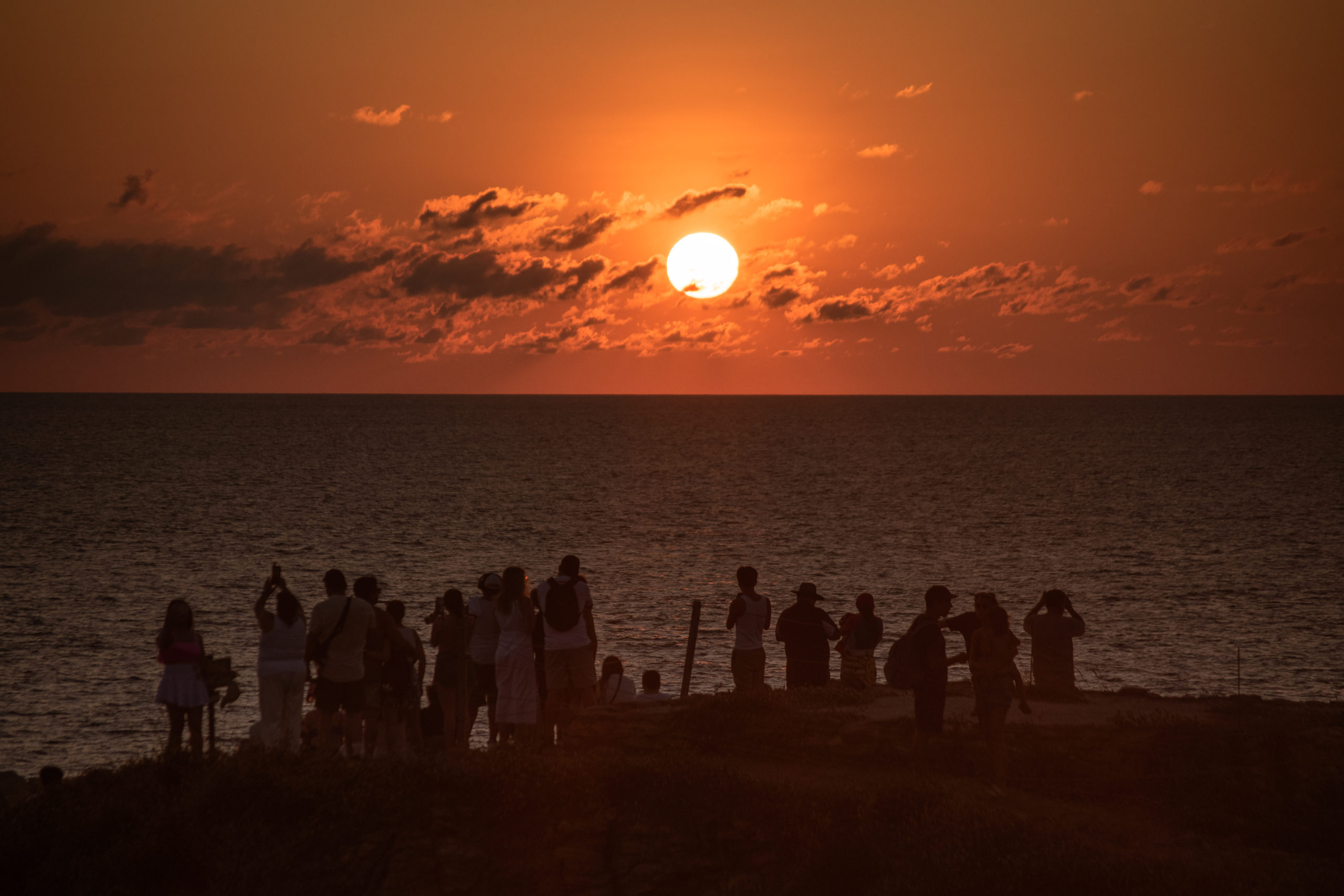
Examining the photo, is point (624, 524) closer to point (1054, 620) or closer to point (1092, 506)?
point (1092, 506)

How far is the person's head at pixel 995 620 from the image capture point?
10.9 meters

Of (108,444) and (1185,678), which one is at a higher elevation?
(108,444)

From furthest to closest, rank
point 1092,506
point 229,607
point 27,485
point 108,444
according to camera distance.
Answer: point 108,444 < point 27,485 < point 1092,506 < point 229,607

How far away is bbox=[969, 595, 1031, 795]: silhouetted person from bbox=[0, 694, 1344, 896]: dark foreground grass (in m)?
0.62

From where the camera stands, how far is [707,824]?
10828 mm

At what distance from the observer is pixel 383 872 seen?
10.2 meters

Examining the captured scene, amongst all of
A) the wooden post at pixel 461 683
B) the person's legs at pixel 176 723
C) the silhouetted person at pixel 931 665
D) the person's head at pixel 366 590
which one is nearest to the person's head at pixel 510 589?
A: the wooden post at pixel 461 683

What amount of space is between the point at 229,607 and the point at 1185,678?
3069 cm

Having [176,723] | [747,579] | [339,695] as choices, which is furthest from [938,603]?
[176,723]

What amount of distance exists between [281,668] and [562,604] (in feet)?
9.56

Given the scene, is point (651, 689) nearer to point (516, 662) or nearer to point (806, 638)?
point (806, 638)

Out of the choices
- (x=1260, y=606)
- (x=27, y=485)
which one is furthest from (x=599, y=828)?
(x=27, y=485)

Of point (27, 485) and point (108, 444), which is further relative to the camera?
point (108, 444)

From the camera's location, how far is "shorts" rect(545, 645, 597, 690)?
40.3 feet
